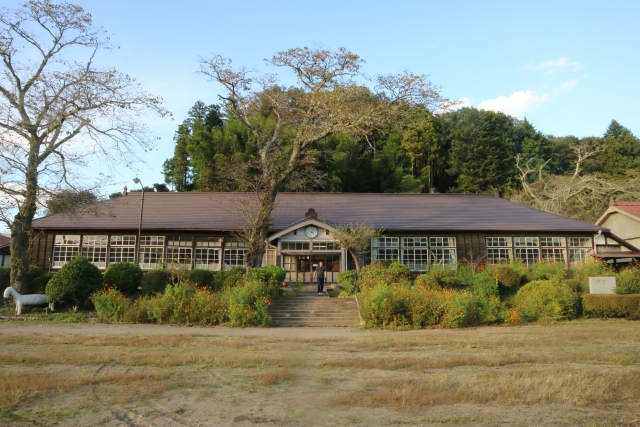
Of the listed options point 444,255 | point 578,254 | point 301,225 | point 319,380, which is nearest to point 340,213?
point 301,225

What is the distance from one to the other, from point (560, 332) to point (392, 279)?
25.5 ft

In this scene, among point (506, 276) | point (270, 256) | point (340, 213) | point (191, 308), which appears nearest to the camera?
point (191, 308)

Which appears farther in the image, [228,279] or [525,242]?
[525,242]

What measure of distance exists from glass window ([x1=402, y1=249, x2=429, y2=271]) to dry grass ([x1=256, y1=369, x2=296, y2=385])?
1956cm

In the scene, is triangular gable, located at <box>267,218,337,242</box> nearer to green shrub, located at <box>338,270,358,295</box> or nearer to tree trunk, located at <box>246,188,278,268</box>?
tree trunk, located at <box>246,188,278,268</box>

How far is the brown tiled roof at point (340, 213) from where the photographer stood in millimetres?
27641

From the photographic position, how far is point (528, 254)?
28.0 metres

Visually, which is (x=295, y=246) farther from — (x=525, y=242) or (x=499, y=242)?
(x=525, y=242)

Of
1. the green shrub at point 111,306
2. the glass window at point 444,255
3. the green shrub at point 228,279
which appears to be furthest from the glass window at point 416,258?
the green shrub at point 111,306

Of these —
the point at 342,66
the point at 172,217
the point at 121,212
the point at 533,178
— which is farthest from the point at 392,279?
the point at 533,178

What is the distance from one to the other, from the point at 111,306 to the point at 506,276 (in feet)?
51.1

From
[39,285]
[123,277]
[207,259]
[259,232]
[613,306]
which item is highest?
[259,232]

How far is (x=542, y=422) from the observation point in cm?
618

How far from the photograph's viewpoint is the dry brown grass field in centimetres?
639
